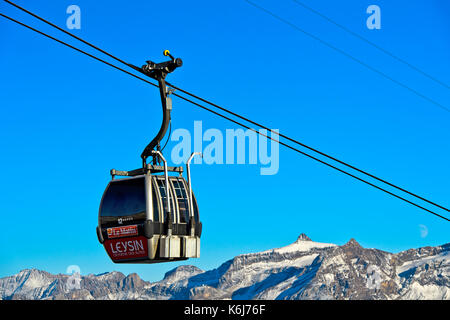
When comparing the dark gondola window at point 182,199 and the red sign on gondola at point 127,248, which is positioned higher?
the dark gondola window at point 182,199

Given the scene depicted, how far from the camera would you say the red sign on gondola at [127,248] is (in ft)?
65.1

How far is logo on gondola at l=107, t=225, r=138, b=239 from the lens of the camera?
786 inches

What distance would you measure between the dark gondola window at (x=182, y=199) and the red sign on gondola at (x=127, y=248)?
4.73 feet

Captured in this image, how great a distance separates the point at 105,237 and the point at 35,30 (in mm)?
6783

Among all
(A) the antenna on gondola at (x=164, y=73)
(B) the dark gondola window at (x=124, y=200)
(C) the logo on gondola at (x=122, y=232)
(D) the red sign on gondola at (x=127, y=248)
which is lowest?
(D) the red sign on gondola at (x=127, y=248)

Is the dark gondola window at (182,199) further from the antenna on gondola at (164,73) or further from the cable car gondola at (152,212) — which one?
the antenna on gondola at (164,73)

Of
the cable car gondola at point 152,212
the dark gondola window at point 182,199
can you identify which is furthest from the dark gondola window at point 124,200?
the dark gondola window at point 182,199

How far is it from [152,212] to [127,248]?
1.52 metres

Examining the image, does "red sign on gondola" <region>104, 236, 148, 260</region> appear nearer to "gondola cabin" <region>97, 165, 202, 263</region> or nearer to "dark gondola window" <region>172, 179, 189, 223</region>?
"gondola cabin" <region>97, 165, 202, 263</region>

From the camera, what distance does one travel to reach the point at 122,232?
20.3 metres
